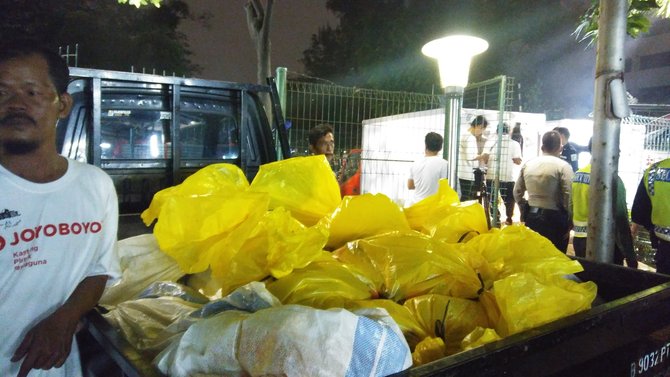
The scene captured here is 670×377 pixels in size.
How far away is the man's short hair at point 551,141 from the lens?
16.4 ft

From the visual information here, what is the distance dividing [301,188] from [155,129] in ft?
4.91

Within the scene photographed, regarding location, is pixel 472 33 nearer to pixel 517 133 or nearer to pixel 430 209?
pixel 517 133

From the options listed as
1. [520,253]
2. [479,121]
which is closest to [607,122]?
[520,253]

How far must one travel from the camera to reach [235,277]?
167 centimetres

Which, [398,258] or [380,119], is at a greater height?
[380,119]

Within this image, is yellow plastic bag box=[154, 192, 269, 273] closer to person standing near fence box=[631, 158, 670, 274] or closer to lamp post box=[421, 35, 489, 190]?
person standing near fence box=[631, 158, 670, 274]

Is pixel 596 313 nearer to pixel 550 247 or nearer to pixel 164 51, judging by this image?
pixel 550 247

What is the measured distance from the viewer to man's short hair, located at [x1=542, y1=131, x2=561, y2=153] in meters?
5.01

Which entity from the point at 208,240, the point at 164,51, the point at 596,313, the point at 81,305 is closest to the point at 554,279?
the point at 596,313

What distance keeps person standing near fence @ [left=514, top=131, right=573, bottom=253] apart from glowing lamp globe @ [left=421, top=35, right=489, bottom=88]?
1192mm

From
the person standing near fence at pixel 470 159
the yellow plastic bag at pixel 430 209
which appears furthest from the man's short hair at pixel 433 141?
the yellow plastic bag at pixel 430 209

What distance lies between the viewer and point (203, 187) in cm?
199

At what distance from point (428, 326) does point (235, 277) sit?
27.3 inches

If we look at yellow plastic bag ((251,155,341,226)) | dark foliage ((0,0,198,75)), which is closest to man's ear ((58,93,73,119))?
yellow plastic bag ((251,155,341,226))
